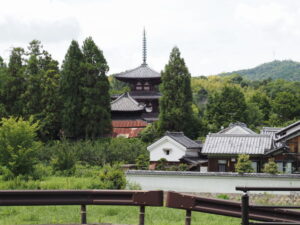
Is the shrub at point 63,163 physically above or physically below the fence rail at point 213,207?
above

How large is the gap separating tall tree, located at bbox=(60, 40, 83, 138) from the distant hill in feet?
367

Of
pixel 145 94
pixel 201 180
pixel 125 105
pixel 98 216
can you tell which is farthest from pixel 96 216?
pixel 145 94

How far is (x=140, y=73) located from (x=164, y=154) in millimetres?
19776

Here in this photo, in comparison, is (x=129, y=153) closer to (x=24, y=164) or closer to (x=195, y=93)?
(x=24, y=164)

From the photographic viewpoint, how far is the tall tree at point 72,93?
3678cm

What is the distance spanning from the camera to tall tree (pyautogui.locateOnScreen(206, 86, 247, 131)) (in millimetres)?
44750

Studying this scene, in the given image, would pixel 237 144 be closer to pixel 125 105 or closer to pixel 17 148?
pixel 17 148

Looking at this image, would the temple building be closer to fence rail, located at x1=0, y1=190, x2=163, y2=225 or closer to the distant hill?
fence rail, located at x1=0, y1=190, x2=163, y2=225

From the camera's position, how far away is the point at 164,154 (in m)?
32.2

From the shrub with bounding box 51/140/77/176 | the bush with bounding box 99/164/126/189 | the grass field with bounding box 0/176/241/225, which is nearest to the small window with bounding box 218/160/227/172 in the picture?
the bush with bounding box 99/164/126/189

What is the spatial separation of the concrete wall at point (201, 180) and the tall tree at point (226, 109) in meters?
23.0

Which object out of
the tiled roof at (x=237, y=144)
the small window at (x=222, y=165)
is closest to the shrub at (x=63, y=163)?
the tiled roof at (x=237, y=144)

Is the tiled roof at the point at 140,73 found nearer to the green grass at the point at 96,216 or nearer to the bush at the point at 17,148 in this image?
the bush at the point at 17,148

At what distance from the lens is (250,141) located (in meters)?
25.7
